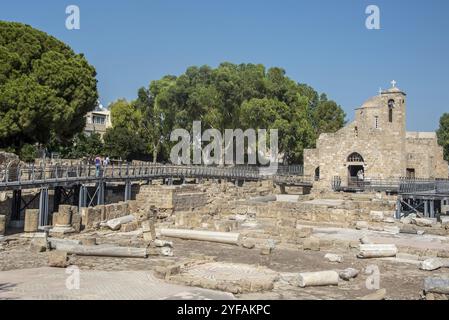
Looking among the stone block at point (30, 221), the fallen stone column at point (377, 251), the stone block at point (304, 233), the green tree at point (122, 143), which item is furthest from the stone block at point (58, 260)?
the green tree at point (122, 143)

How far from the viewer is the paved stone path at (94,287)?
32.6 ft

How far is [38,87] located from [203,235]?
15751 mm

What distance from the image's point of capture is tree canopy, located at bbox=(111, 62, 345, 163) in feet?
155

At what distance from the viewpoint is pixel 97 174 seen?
24.1m

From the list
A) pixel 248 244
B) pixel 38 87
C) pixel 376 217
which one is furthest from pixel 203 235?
pixel 38 87

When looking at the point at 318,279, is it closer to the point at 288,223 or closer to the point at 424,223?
the point at 288,223

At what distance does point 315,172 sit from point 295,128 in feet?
16.7

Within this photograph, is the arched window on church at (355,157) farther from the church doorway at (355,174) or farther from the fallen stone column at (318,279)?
the fallen stone column at (318,279)

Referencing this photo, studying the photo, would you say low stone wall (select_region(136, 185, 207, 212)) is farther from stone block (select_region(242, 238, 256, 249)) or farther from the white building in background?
the white building in background
